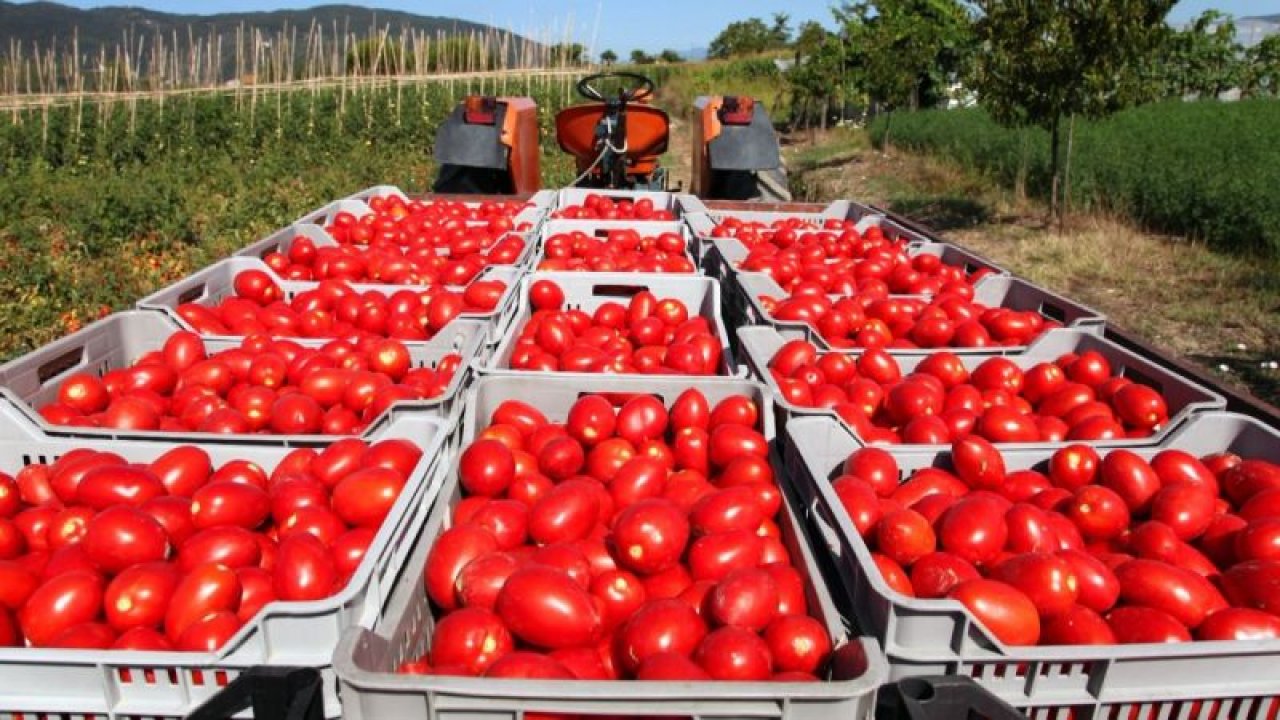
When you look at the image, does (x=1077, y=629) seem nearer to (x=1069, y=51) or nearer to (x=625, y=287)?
(x=625, y=287)

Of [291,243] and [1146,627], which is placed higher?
[291,243]

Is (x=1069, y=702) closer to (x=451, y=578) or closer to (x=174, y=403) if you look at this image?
(x=451, y=578)

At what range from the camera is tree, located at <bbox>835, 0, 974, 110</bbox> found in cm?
2302

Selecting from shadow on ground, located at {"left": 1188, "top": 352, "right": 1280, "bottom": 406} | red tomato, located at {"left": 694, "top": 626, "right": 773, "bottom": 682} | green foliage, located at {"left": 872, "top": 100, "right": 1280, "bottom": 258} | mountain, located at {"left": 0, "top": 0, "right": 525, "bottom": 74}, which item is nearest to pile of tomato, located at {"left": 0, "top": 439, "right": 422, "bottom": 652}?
red tomato, located at {"left": 694, "top": 626, "right": 773, "bottom": 682}

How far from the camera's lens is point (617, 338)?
3.98 meters

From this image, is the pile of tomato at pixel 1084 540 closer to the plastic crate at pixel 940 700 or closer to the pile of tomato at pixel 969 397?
the pile of tomato at pixel 969 397

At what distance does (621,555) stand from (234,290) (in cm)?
333

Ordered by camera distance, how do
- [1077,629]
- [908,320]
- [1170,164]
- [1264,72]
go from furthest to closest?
[1264,72] < [1170,164] < [908,320] < [1077,629]

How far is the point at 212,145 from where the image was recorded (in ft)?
60.7

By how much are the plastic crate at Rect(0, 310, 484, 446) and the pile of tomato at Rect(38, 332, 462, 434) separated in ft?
0.21

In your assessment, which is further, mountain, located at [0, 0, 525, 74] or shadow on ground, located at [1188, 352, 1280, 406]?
mountain, located at [0, 0, 525, 74]

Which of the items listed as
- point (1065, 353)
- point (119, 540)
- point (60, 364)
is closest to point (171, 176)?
point (60, 364)

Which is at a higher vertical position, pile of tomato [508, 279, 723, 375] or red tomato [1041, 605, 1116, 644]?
pile of tomato [508, 279, 723, 375]

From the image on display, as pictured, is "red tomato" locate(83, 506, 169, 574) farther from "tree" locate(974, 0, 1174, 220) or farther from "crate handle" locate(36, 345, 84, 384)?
"tree" locate(974, 0, 1174, 220)
